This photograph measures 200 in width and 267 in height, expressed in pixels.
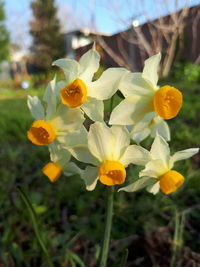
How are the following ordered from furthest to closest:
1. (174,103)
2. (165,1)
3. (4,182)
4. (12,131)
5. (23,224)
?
(165,1) < (12,131) < (4,182) < (23,224) < (174,103)

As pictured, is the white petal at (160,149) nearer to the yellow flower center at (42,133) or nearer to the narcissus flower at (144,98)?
the narcissus flower at (144,98)

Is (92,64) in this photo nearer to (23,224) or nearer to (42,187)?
(23,224)

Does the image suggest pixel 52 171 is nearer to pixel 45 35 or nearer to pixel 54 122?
pixel 54 122

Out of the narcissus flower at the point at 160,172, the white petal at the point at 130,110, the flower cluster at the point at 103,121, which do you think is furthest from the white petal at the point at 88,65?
the narcissus flower at the point at 160,172

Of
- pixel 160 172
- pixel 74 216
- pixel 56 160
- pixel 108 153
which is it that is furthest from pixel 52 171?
pixel 74 216

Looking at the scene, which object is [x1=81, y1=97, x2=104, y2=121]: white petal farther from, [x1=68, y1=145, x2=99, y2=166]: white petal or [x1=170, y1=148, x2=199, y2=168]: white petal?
[x1=170, y1=148, x2=199, y2=168]: white petal

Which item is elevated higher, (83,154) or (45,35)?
(83,154)

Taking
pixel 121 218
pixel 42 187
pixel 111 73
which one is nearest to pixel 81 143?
pixel 111 73
